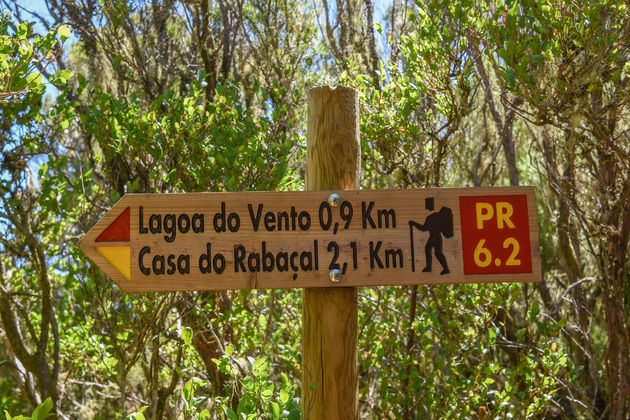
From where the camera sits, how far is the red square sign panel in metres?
1.84

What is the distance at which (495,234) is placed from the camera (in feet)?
6.10

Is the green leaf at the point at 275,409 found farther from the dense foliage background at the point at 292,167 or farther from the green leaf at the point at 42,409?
the green leaf at the point at 42,409

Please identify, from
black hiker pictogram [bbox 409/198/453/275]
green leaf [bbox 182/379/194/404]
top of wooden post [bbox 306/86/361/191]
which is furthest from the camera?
green leaf [bbox 182/379/194/404]

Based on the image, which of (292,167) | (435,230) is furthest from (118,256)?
(292,167)

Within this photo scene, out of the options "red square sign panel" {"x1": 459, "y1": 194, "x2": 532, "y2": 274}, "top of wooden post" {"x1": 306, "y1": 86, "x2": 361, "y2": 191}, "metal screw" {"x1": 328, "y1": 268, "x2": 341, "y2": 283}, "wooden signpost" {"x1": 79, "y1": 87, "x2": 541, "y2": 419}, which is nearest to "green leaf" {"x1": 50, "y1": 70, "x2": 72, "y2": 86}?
"wooden signpost" {"x1": 79, "y1": 87, "x2": 541, "y2": 419}

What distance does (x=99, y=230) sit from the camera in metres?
1.88

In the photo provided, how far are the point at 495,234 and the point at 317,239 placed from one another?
521mm

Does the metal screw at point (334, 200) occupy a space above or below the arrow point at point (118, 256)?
above

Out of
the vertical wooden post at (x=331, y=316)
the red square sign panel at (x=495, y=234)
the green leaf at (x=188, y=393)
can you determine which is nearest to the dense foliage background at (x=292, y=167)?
the green leaf at (x=188, y=393)

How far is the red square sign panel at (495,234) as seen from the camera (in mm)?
1841

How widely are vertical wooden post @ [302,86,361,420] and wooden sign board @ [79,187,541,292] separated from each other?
0.11 metres

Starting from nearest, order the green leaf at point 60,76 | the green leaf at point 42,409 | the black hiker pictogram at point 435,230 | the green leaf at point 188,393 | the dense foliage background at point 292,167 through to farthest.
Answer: the green leaf at point 42,409
the black hiker pictogram at point 435,230
the green leaf at point 188,393
the green leaf at point 60,76
the dense foliage background at point 292,167

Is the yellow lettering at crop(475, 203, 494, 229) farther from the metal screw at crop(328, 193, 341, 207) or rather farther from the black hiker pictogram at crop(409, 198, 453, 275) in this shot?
the metal screw at crop(328, 193, 341, 207)

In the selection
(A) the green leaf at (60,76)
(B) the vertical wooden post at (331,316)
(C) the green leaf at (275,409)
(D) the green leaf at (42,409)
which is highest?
(A) the green leaf at (60,76)
